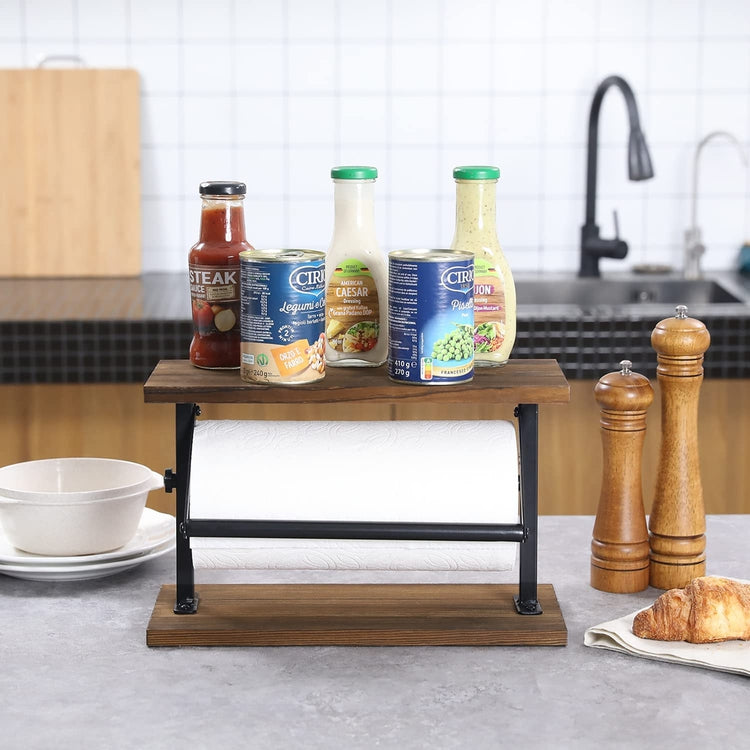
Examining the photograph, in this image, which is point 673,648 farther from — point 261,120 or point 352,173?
point 261,120

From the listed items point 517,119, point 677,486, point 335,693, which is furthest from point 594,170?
point 335,693

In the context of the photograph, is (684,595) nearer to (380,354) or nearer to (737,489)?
(380,354)

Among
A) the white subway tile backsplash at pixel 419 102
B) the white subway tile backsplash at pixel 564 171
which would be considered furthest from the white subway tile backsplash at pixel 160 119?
the white subway tile backsplash at pixel 564 171

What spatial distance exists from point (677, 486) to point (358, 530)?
12.6 inches

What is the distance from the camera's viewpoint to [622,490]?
3.58ft

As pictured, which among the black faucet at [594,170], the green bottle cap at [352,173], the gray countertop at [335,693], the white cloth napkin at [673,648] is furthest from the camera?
the black faucet at [594,170]

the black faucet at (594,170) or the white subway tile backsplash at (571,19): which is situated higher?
the white subway tile backsplash at (571,19)

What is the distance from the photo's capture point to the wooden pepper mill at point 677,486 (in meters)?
1.08

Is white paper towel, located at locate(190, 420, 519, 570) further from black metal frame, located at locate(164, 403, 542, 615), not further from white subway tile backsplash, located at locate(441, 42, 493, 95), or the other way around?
white subway tile backsplash, located at locate(441, 42, 493, 95)

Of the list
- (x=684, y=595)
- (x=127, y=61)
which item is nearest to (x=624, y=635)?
(x=684, y=595)

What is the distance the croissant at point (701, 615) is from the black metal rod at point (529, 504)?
0.10 meters

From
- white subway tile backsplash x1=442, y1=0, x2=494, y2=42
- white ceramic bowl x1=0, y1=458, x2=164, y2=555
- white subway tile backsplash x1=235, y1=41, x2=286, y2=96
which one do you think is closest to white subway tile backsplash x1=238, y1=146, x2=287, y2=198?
white subway tile backsplash x1=235, y1=41, x2=286, y2=96

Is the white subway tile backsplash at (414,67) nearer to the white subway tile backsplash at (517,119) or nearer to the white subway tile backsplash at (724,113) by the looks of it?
the white subway tile backsplash at (517,119)

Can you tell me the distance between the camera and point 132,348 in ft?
7.43
